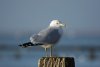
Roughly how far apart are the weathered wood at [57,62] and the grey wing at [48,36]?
1.16 meters

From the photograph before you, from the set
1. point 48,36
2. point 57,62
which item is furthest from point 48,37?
point 57,62

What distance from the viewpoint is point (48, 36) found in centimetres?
899

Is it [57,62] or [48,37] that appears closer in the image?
[57,62]

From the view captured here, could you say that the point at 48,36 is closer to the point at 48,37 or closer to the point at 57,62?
the point at 48,37

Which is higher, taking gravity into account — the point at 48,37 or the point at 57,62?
the point at 48,37

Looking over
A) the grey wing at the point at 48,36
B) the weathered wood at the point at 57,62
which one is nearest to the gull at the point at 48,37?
the grey wing at the point at 48,36

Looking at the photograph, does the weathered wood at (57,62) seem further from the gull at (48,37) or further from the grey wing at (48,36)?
the grey wing at (48,36)

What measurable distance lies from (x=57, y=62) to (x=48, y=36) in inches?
62.9

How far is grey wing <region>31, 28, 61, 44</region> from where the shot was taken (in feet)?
28.7

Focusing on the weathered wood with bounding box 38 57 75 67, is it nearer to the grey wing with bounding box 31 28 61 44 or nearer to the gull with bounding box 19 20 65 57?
the gull with bounding box 19 20 65 57

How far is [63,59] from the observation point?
742 cm

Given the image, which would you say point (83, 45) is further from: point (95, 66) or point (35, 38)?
point (35, 38)

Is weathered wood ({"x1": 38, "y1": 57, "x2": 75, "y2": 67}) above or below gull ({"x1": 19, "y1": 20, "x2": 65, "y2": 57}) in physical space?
below

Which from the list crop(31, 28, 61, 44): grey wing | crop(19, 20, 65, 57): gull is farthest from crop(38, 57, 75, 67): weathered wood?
crop(31, 28, 61, 44): grey wing
